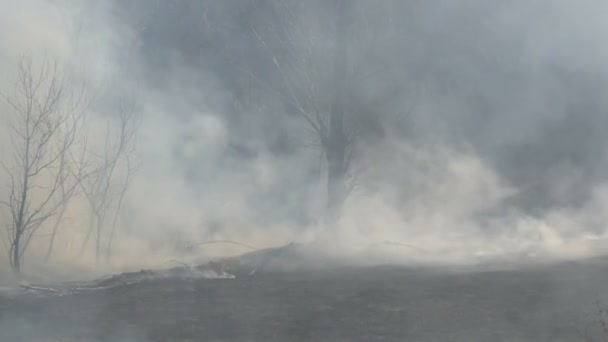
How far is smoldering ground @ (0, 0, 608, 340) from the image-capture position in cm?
1070

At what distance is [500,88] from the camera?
1194 cm

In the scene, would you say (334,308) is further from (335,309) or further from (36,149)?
(36,149)

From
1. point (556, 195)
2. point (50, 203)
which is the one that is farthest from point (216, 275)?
point (556, 195)

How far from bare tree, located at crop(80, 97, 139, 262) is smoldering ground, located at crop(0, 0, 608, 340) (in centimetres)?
11

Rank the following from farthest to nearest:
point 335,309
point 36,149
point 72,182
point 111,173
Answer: point 111,173 < point 72,182 < point 36,149 < point 335,309

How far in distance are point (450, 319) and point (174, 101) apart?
551 centimetres

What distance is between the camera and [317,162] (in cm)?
1277

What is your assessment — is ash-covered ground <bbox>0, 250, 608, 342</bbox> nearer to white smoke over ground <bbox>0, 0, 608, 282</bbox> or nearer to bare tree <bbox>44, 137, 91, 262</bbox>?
white smoke over ground <bbox>0, 0, 608, 282</bbox>

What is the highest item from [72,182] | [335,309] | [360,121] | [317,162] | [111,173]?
[360,121]

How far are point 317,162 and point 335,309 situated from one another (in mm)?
5157

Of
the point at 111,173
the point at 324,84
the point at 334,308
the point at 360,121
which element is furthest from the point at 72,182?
the point at 334,308

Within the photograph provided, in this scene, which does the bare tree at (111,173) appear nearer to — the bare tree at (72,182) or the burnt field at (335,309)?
the bare tree at (72,182)

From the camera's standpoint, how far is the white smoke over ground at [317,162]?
10.4 meters

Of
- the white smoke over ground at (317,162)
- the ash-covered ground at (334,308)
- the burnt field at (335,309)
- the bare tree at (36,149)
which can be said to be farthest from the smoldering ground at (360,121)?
the burnt field at (335,309)
